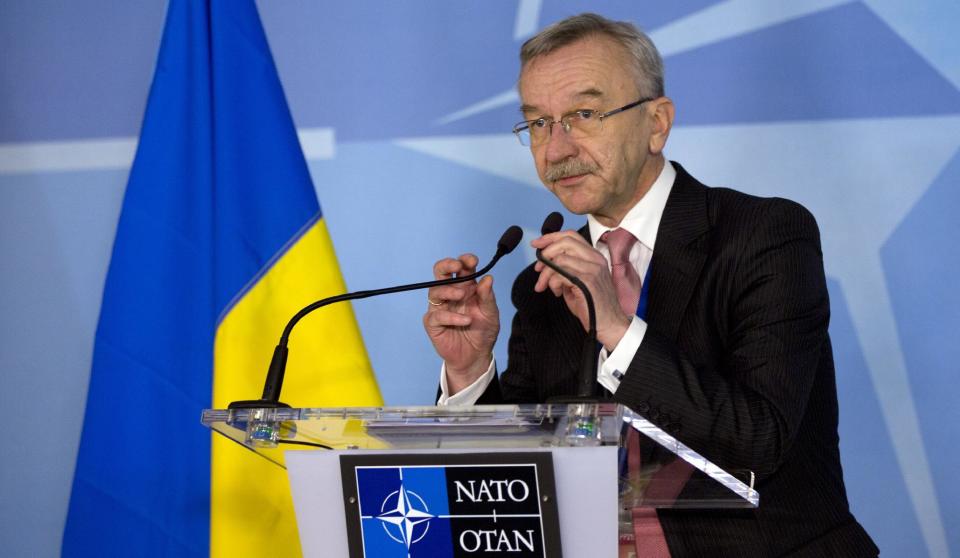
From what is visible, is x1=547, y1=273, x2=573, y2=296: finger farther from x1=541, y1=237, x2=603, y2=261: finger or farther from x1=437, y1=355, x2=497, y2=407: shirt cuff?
x1=437, y1=355, x2=497, y2=407: shirt cuff

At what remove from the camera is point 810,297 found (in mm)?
2018

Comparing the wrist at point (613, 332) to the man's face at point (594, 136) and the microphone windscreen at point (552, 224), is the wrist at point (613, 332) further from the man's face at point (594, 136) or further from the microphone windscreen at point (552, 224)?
the man's face at point (594, 136)

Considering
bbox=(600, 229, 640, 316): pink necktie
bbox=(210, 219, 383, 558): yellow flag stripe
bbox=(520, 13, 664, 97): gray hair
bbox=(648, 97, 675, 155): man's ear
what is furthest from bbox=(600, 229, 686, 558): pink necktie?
bbox=(210, 219, 383, 558): yellow flag stripe

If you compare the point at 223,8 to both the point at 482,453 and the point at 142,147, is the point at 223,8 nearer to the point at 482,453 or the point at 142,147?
the point at 142,147

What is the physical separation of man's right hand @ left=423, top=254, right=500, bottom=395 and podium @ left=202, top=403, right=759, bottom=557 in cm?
56

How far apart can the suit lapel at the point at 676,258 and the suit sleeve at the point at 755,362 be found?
0.08m

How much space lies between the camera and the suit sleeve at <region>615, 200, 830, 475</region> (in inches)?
68.7

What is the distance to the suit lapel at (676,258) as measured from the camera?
7.07ft

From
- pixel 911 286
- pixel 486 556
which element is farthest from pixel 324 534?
pixel 911 286

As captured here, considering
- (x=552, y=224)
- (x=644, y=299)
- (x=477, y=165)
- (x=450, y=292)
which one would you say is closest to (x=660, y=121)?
(x=644, y=299)

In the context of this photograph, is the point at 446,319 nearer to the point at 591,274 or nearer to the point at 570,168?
the point at 591,274

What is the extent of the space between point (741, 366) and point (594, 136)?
2.21 ft

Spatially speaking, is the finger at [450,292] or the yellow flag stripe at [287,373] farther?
the yellow flag stripe at [287,373]

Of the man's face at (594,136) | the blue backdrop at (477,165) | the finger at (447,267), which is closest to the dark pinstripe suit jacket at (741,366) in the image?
the man's face at (594,136)
